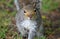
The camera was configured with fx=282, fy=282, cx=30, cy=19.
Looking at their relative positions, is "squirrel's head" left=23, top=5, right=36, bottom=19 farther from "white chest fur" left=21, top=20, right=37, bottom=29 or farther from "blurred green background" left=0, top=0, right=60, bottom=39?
"blurred green background" left=0, top=0, right=60, bottom=39

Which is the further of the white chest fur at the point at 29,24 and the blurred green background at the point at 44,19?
the blurred green background at the point at 44,19

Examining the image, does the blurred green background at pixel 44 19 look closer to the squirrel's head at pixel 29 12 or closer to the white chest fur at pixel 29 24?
the white chest fur at pixel 29 24

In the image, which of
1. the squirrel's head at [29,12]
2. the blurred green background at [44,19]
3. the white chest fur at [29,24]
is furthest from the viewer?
the blurred green background at [44,19]

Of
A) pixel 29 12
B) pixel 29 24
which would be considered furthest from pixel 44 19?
pixel 29 12

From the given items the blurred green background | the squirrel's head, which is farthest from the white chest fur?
the blurred green background

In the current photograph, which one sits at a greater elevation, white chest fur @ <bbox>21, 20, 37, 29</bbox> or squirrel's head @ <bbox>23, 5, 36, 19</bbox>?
squirrel's head @ <bbox>23, 5, 36, 19</bbox>

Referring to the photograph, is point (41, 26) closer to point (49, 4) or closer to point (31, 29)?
point (31, 29)

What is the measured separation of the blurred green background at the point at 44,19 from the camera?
17.8 feet

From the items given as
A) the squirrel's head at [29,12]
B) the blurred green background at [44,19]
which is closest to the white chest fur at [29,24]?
the squirrel's head at [29,12]

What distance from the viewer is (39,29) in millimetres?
5121

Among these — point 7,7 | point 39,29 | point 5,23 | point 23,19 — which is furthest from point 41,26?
point 7,7

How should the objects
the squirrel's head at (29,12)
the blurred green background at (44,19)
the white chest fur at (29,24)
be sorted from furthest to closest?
the blurred green background at (44,19) < the white chest fur at (29,24) < the squirrel's head at (29,12)

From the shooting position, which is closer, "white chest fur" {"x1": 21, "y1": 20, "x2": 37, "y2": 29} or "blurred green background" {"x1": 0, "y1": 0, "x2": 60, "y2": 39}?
"white chest fur" {"x1": 21, "y1": 20, "x2": 37, "y2": 29}

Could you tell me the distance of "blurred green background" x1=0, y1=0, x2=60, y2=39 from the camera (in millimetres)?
5418
